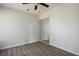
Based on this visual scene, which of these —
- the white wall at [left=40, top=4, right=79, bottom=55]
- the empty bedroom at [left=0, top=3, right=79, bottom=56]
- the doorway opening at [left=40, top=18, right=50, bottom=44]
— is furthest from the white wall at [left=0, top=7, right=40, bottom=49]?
the white wall at [left=40, top=4, right=79, bottom=55]

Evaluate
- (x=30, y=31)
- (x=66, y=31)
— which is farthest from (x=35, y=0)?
(x=30, y=31)

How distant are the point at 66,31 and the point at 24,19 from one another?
290 cm

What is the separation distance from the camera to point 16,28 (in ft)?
14.4

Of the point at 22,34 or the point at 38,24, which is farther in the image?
the point at 38,24

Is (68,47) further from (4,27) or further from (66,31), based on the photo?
(4,27)

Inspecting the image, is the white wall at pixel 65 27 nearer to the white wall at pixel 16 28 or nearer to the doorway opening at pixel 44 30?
the doorway opening at pixel 44 30

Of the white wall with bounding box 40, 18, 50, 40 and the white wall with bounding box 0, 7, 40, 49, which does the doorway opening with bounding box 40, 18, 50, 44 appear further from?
the white wall with bounding box 0, 7, 40, 49

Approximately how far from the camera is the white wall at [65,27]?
9.96 ft

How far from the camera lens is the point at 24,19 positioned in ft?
15.9

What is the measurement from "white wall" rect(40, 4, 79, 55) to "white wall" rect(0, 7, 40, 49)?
164 cm

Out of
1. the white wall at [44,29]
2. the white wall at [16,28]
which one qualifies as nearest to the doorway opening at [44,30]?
the white wall at [44,29]

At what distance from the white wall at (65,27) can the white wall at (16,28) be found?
5.39 ft

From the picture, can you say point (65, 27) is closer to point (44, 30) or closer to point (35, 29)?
point (44, 30)

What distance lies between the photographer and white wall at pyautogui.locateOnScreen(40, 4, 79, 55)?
9.96ft
